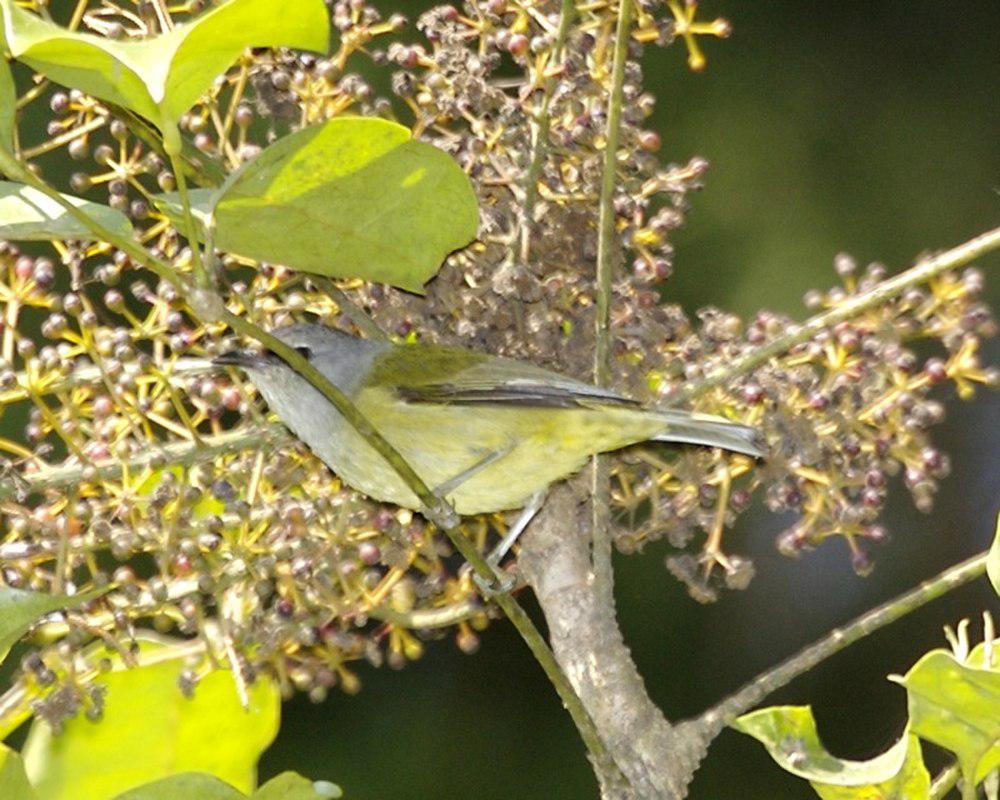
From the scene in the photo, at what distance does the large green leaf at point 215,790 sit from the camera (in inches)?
71.9

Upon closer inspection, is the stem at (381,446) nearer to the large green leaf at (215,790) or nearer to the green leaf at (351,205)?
the green leaf at (351,205)

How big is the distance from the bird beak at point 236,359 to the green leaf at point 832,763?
3.09 ft

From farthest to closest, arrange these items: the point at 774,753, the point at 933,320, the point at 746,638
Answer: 1. the point at 746,638
2. the point at 933,320
3. the point at 774,753

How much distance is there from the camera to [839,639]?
1854 millimetres

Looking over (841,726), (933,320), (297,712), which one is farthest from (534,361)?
(841,726)

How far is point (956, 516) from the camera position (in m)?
4.92

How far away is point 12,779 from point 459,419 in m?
1.24

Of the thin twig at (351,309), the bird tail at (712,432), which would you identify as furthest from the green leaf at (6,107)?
the bird tail at (712,432)

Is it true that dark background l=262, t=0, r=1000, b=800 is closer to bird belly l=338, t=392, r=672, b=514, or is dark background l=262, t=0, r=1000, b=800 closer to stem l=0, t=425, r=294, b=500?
bird belly l=338, t=392, r=672, b=514

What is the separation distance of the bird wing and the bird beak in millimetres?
236

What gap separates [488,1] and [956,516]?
303 cm

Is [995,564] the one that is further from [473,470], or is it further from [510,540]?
[473,470]

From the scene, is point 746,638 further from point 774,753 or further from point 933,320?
point 774,753

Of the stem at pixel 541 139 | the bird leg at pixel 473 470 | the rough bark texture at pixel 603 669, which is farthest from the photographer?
the bird leg at pixel 473 470
